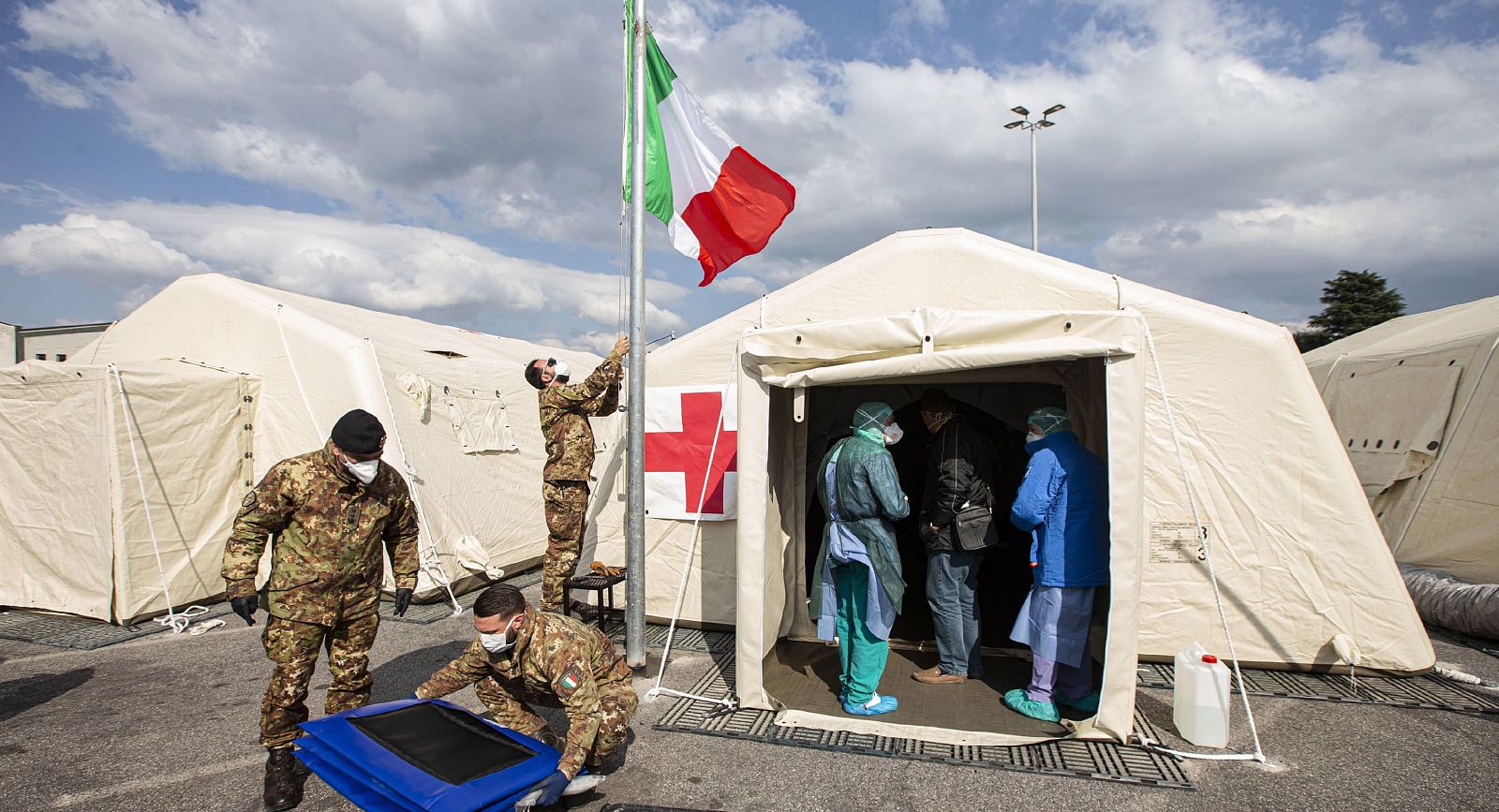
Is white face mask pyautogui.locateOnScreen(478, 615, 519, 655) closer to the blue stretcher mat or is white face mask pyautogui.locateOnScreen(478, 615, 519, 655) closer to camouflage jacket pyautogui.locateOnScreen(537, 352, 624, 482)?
the blue stretcher mat

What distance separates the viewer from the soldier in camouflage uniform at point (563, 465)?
496 cm

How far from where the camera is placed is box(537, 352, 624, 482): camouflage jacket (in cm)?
496

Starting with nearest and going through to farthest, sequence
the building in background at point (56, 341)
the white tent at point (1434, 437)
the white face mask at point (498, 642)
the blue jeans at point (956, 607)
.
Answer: the white face mask at point (498, 642), the blue jeans at point (956, 607), the white tent at point (1434, 437), the building in background at point (56, 341)

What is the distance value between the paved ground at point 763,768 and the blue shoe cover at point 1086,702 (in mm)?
296

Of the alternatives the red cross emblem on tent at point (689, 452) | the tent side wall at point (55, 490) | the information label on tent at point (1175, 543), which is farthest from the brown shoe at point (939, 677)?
the tent side wall at point (55, 490)

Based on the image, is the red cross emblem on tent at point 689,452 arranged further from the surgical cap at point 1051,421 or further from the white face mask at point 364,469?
the white face mask at point 364,469

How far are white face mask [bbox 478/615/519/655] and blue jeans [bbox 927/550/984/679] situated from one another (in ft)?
7.02

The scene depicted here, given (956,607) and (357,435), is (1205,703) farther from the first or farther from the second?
(357,435)

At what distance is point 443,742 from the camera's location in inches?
103

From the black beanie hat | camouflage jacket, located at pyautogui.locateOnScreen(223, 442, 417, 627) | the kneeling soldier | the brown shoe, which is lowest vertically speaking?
the brown shoe

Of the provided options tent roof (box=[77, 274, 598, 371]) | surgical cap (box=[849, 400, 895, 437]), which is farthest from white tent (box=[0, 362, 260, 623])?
surgical cap (box=[849, 400, 895, 437])

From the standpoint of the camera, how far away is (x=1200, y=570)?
14.0 feet

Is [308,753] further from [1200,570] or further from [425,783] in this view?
[1200,570]

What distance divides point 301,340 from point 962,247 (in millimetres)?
5224
